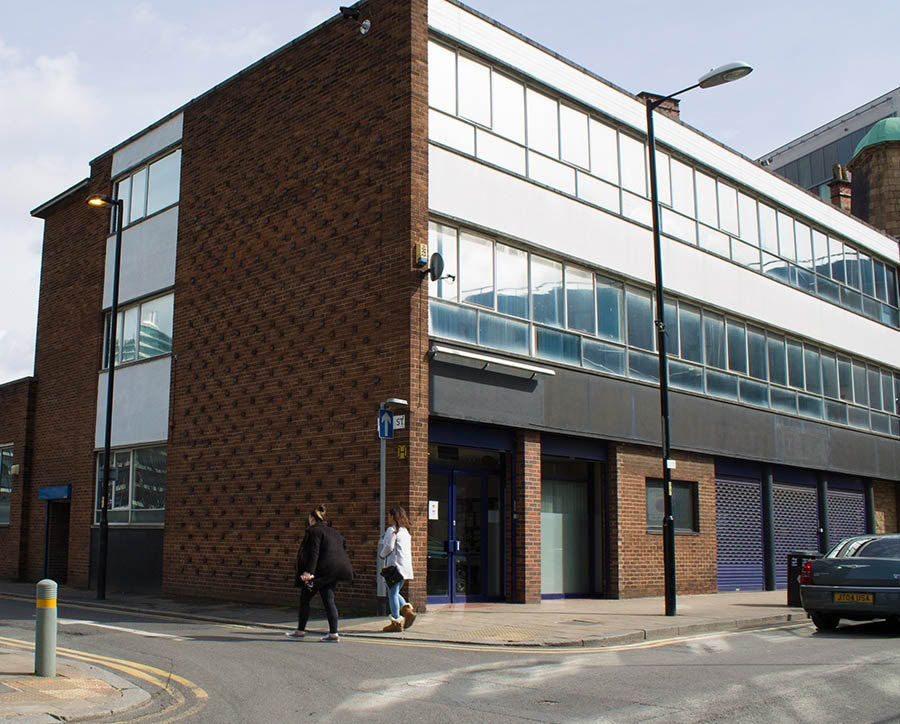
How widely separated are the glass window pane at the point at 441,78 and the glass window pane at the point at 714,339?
8.60 m

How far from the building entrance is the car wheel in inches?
217

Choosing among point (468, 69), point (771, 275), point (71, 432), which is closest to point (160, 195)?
point (71, 432)

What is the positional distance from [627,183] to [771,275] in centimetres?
632

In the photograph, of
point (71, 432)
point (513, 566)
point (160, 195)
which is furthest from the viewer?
point (71, 432)

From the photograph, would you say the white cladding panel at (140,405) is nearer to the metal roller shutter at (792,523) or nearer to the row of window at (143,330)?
the row of window at (143,330)

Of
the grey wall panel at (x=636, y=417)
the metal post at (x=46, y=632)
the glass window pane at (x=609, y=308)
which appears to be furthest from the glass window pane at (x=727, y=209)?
the metal post at (x=46, y=632)

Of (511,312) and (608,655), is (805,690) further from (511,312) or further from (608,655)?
(511,312)

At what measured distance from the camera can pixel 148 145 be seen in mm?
22641

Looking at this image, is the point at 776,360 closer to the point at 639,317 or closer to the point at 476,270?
the point at 639,317

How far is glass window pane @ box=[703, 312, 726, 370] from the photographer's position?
72.8ft

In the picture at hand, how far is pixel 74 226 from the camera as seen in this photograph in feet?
83.4

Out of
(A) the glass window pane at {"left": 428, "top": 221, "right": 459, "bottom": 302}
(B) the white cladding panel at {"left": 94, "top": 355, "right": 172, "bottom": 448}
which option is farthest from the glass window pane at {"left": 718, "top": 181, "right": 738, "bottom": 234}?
(B) the white cladding panel at {"left": 94, "top": 355, "right": 172, "bottom": 448}

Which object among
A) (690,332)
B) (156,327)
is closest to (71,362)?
(156,327)

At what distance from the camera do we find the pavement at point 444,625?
772 cm
